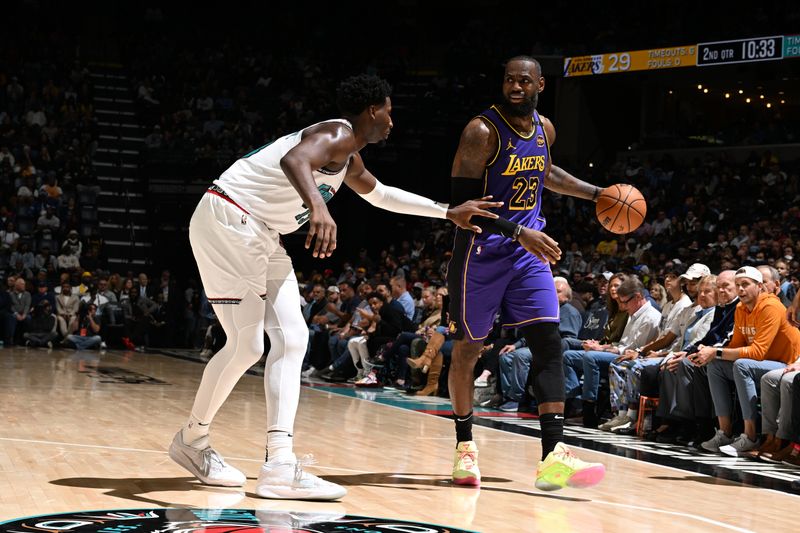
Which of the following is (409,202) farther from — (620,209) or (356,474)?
(356,474)

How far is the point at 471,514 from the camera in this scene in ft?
12.3

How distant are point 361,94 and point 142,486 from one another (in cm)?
177

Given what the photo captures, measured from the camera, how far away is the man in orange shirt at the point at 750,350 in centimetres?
632

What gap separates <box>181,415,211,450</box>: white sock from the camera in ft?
13.5

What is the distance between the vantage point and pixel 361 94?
4082 millimetres

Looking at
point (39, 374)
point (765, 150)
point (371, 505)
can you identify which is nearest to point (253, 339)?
point (371, 505)

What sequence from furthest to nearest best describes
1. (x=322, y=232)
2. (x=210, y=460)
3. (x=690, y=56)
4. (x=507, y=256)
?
(x=690, y=56), (x=507, y=256), (x=210, y=460), (x=322, y=232)

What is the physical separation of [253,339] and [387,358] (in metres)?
7.00

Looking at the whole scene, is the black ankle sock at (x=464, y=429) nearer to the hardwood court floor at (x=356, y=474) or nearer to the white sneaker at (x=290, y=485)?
the hardwood court floor at (x=356, y=474)

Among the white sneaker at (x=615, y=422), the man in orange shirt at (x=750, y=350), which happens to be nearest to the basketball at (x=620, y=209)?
the man in orange shirt at (x=750, y=350)

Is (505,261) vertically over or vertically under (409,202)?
under

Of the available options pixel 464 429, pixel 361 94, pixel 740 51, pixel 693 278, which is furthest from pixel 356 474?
pixel 740 51

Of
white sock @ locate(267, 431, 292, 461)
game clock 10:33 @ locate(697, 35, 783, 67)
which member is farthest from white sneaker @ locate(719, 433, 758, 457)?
game clock 10:33 @ locate(697, 35, 783, 67)

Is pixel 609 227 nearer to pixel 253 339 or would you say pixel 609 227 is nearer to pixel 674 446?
pixel 253 339
